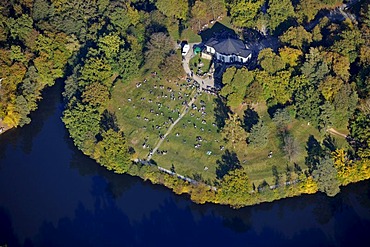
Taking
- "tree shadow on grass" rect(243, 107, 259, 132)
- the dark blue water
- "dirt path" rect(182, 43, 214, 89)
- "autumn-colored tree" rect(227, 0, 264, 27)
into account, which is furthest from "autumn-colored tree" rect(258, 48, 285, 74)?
the dark blue water

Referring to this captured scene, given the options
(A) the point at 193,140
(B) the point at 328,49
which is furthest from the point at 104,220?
(B) the point at 328,49

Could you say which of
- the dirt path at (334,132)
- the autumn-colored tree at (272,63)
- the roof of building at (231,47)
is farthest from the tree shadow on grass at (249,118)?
the dirt path at (334,132)

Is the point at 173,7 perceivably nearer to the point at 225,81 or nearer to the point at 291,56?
the point at 225,81

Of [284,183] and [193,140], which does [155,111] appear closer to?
[193,140]

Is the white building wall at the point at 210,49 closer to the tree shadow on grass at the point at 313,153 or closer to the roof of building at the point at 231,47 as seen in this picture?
the roof of building at the point at 231,47

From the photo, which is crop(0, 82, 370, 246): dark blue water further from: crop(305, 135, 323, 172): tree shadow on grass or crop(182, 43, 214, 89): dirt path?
crop(182, 43, 214, 89): dirt path
